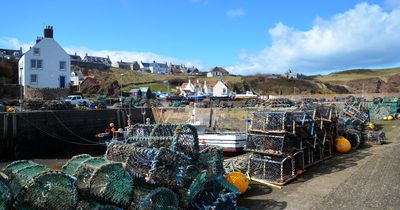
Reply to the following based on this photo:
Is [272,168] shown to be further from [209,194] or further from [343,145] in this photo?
[343,145]

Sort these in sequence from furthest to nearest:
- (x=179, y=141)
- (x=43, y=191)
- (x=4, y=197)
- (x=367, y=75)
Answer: (x=367, y=75) < (x=179, y=141) < (x=43, y=191) < (x=4, y=197)

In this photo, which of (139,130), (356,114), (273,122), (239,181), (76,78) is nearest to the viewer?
Answer: (239,181)

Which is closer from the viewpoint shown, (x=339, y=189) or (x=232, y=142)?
(x=339, y=189)

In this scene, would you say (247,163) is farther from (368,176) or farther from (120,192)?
(120,192)

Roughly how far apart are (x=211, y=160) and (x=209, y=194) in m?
0.98

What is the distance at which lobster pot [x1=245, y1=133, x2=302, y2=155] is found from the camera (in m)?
9.57

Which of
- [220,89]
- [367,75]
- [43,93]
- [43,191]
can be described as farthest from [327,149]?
[367,75]

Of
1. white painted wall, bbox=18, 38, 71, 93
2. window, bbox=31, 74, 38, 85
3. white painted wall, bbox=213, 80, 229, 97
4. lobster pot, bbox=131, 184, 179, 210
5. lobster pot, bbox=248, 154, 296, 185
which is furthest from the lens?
white painted wall, bbox=213, 80, 229, 97

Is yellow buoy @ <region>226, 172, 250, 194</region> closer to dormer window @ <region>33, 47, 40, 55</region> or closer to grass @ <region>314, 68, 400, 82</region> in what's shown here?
dormer window @ <region>33, 47, 40, 55</region>

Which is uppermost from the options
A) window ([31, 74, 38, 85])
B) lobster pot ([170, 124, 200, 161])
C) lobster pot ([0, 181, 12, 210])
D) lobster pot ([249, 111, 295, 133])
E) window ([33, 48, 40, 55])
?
window ([33, 48, 40, 55])

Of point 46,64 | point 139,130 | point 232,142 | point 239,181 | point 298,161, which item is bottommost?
point 232,142

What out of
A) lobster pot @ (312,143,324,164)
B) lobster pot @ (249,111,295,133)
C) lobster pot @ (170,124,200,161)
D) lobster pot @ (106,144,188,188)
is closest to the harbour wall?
lobster pot @ (249,111,295,133)

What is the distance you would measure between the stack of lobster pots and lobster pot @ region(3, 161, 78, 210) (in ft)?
18.1

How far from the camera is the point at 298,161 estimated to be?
1027 cm
